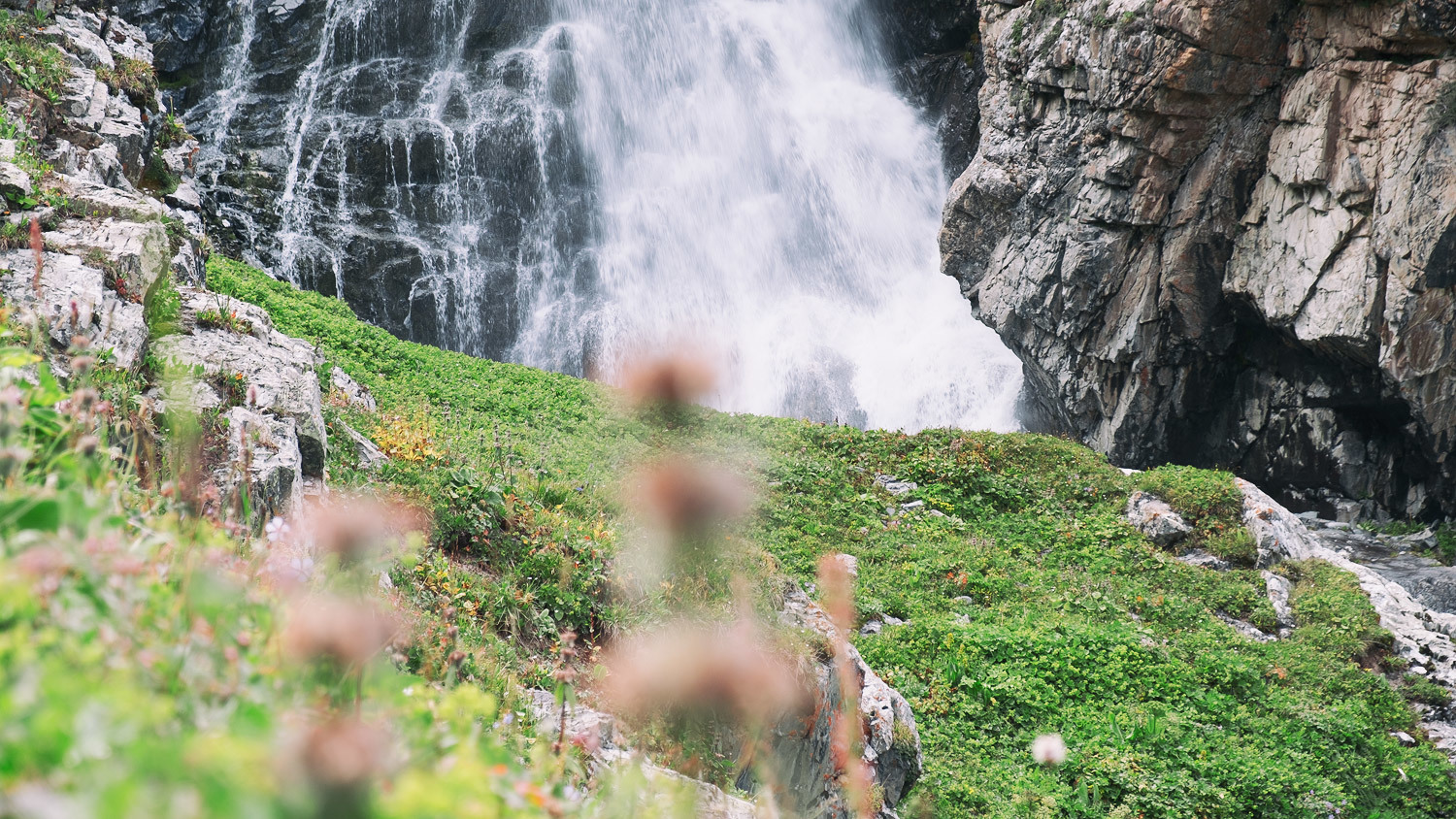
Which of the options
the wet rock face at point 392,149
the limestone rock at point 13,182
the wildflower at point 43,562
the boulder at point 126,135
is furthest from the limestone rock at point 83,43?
the wildflower at point 43,562

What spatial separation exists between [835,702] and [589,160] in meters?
25.2

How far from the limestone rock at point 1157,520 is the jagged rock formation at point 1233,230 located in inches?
229

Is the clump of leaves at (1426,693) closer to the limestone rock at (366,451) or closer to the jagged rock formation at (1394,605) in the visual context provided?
the jagged rock formation at (1394,605)

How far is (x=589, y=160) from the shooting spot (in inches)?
1118

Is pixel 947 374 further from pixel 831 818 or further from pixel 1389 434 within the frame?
pixel 831 818

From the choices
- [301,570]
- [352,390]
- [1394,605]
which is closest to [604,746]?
[301,570]

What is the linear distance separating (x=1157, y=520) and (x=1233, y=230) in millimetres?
8580

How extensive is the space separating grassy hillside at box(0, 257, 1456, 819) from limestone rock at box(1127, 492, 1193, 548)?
345 millimetres

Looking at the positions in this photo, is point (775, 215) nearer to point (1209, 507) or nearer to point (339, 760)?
point (1209, 507)

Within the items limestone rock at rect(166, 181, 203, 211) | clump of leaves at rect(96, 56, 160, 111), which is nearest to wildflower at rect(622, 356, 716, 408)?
clump of leaves at rect(96, 56, 160, 111)

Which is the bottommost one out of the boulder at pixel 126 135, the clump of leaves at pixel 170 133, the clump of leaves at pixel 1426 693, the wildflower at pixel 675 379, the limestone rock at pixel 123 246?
the clump of leaves at pixel 1426 693

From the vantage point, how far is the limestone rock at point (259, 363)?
6.57m

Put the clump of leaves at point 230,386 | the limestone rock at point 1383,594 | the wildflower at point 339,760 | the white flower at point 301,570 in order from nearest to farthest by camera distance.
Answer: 1. the wildflower at point 339,760
2. the white flower at point 301,570
3. the clump of leaves at point 230,386
4. the limestone rock at point 1383,594

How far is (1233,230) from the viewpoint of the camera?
18766 millimetres
